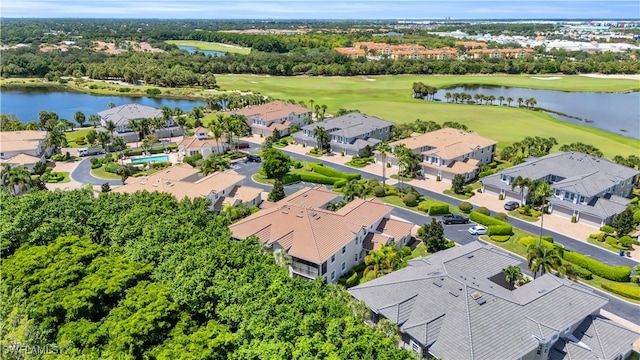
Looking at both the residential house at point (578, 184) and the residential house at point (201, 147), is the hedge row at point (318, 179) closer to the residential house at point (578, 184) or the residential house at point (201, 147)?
the residential house at point (201, 147)

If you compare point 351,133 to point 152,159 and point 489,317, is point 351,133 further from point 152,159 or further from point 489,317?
point 489,317

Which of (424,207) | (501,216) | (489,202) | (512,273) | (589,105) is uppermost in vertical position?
(512,273)

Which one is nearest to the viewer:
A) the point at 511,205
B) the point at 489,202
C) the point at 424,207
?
the point at 424,207

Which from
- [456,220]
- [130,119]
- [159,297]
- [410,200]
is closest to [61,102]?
[130,119]

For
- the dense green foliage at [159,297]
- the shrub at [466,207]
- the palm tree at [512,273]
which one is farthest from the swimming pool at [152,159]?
the palm tree at [512,273]

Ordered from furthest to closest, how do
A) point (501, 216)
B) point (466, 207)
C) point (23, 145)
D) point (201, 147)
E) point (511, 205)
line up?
point (201, 147) → point (23, 145) → point (511, 205) → point (466, 207) → point (501, 216)

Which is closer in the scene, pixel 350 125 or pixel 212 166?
pixel 212 166

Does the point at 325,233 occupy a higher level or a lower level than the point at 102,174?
higher
